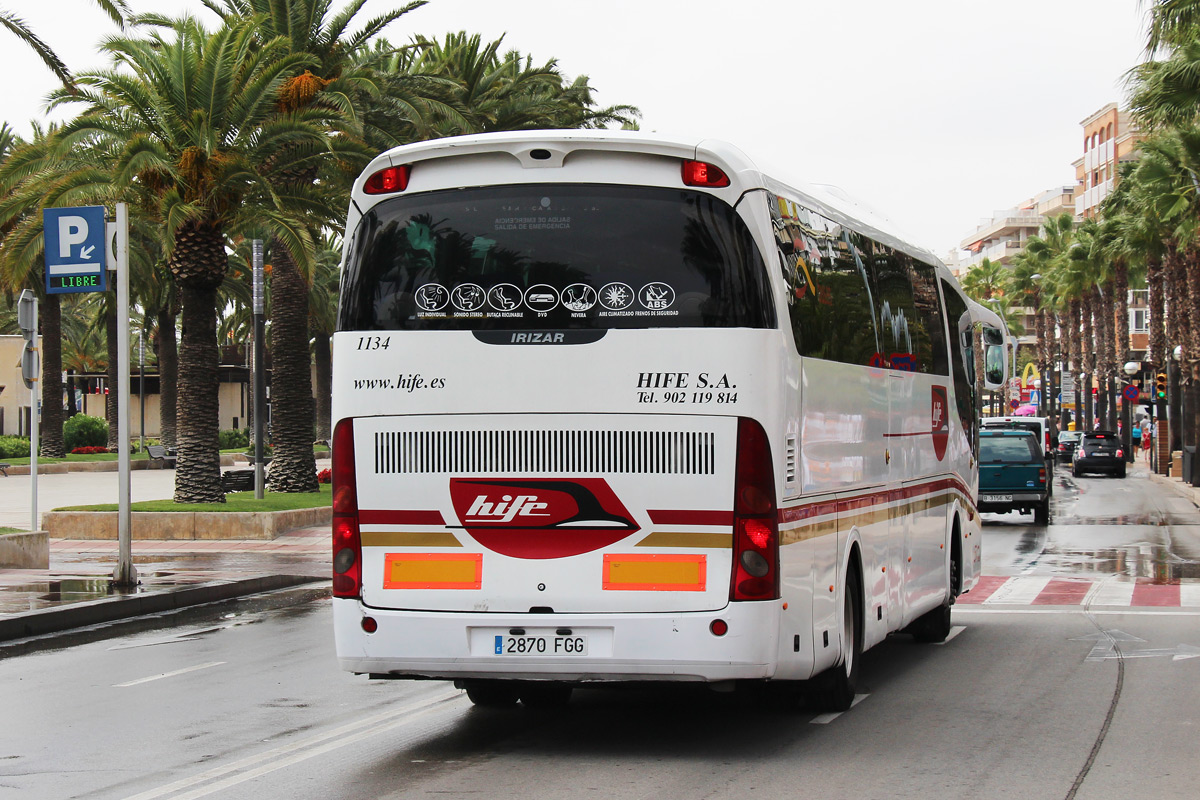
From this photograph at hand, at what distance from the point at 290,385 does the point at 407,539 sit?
23590mm

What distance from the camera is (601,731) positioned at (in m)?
9.10

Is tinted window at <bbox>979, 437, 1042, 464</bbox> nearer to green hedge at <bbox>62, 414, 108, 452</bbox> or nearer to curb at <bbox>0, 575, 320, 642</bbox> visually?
curb at <bbox>0, 575, 320, 642</bbox>

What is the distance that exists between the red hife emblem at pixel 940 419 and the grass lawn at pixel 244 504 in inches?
619

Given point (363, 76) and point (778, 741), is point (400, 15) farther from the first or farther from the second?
point (778, 741)

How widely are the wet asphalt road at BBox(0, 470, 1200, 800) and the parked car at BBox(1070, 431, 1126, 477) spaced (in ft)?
149

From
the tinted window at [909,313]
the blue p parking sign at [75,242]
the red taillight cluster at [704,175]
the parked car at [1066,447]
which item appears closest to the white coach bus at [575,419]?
the red taillight cluster at [704,175]

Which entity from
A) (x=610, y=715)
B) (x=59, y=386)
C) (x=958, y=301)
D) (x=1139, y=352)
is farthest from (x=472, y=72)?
(x=1139, y=352)

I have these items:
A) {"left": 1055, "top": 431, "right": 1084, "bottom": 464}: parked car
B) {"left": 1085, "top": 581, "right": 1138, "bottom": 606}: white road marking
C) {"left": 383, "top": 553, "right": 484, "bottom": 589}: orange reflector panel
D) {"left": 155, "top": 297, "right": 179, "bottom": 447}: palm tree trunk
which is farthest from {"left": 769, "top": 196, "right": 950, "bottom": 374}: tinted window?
{"left": 1055, "top": 431, "right": 1084, "bottom": 464}: parked car

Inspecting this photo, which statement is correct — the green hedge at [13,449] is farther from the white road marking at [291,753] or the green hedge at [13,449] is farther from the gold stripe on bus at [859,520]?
the white road marking at [291,753]

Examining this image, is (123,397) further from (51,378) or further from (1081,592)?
(51,378)

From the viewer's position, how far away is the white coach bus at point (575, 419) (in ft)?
25.8

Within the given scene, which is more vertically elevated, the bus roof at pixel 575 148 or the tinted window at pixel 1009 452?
the bus roof at pixel 575 148

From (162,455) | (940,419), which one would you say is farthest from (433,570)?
(162,455)

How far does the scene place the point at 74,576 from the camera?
1845 cm
